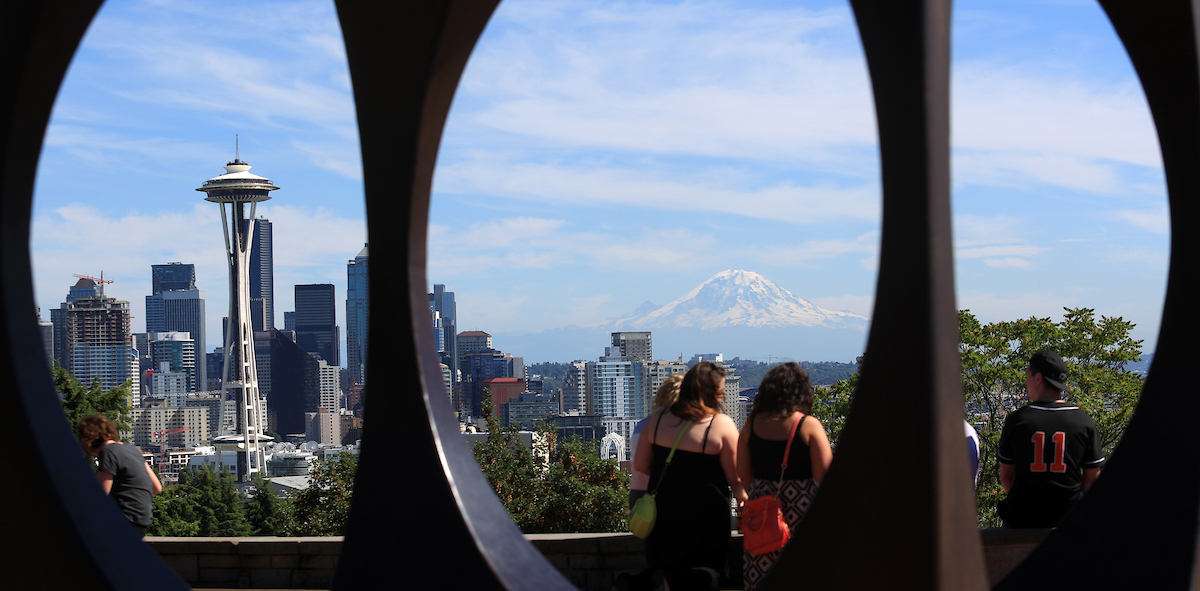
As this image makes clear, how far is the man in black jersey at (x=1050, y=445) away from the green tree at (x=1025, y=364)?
17.4 m

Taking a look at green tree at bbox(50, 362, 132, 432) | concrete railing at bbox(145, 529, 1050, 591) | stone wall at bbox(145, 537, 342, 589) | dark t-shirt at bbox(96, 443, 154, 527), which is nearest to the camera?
dark t-shirt at bbox(96, 443, 154, 527)

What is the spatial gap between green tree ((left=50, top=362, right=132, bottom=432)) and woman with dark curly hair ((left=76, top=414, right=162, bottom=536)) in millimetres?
16569

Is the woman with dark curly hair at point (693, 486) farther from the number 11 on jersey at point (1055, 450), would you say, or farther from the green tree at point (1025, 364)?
the green tree at point (1025, 364)

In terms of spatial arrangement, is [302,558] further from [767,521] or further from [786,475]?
[786,475]

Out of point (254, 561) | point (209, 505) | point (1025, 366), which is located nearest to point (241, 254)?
point (209, 505)

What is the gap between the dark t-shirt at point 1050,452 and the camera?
520 cm

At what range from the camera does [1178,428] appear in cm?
418

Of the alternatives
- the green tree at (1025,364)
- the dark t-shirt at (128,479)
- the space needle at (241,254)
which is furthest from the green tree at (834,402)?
the space needle at (241,254)

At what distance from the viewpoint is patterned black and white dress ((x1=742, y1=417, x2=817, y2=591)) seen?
4.57 metres

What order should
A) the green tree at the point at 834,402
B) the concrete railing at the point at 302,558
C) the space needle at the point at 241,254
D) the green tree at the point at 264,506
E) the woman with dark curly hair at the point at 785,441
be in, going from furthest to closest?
the space needle at the point at 241,254 → the green tree at the point at 264,506 → the green tree at the point at 834,402 → the concrete railing at the point at 302,558 → the woman with dark curly hair at the point at 785,441

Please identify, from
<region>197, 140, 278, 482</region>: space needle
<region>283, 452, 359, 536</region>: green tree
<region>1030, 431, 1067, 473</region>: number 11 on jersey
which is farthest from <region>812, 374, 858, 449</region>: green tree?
<region>197, 140, 278, 482</region>: space needle

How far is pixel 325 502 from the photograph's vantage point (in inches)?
591

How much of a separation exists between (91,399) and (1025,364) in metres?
20.9

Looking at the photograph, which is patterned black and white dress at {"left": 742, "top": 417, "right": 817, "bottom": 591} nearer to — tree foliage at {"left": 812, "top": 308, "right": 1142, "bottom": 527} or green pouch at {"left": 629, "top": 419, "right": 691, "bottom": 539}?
green pouch at {"left": 629, "top": 419, "right": 691, "bottom": 539}
